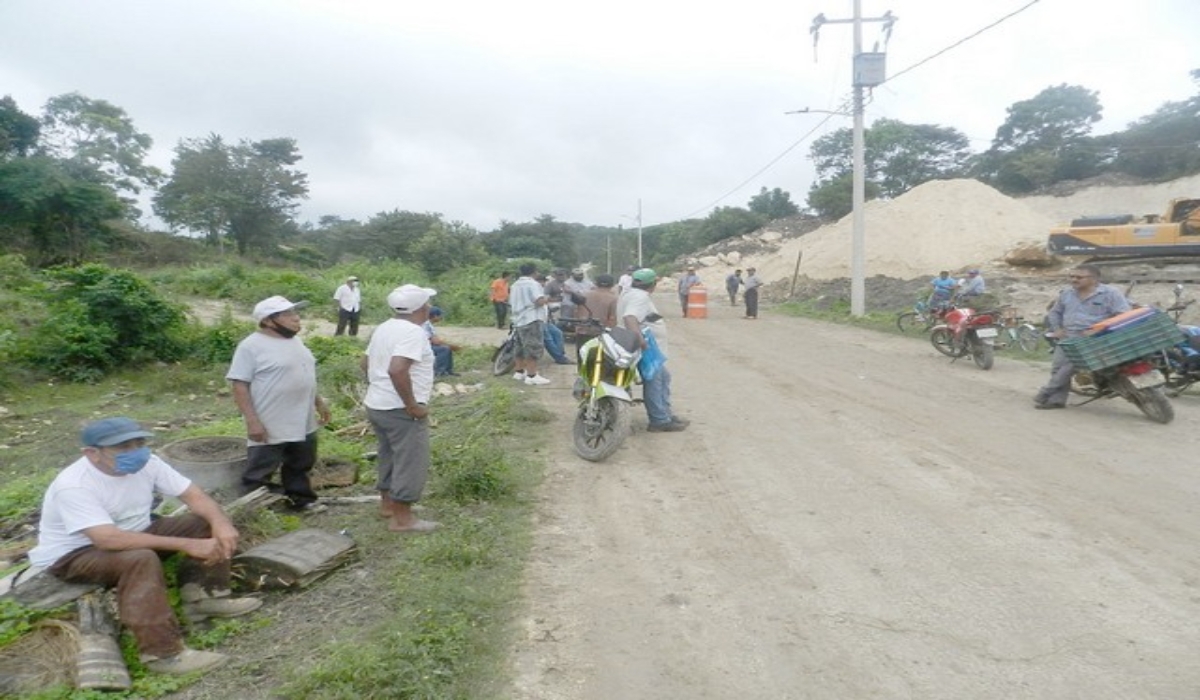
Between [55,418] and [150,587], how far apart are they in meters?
7.81

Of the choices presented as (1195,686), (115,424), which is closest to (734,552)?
(1195,686)

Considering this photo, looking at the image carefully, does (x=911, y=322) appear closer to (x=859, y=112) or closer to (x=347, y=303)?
(x=859, y=112)

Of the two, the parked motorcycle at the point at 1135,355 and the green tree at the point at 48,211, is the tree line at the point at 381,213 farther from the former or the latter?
the parked motorcycle at the point at 1135,355

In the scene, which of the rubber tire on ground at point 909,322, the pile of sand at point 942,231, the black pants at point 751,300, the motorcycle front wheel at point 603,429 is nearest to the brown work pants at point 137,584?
the motorcycle front wheel at point 603,429

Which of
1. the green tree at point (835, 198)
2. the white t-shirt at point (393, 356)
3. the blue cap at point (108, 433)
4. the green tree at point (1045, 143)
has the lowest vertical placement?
the blue cap at point (108, 433)

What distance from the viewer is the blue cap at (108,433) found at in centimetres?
363

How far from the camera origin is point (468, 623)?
141 inches

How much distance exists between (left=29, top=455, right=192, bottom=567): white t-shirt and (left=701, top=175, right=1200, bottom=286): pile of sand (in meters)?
27.6

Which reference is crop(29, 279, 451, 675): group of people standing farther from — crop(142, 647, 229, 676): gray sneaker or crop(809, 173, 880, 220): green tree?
crop(809, 173, 880, 220): green tree

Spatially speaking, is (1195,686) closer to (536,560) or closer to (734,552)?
(734,552)

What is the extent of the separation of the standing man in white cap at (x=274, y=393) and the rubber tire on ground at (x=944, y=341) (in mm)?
10598

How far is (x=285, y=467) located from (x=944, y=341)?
1131cm

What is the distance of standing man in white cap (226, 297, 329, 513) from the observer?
4.90m

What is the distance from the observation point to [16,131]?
99.3 feet
